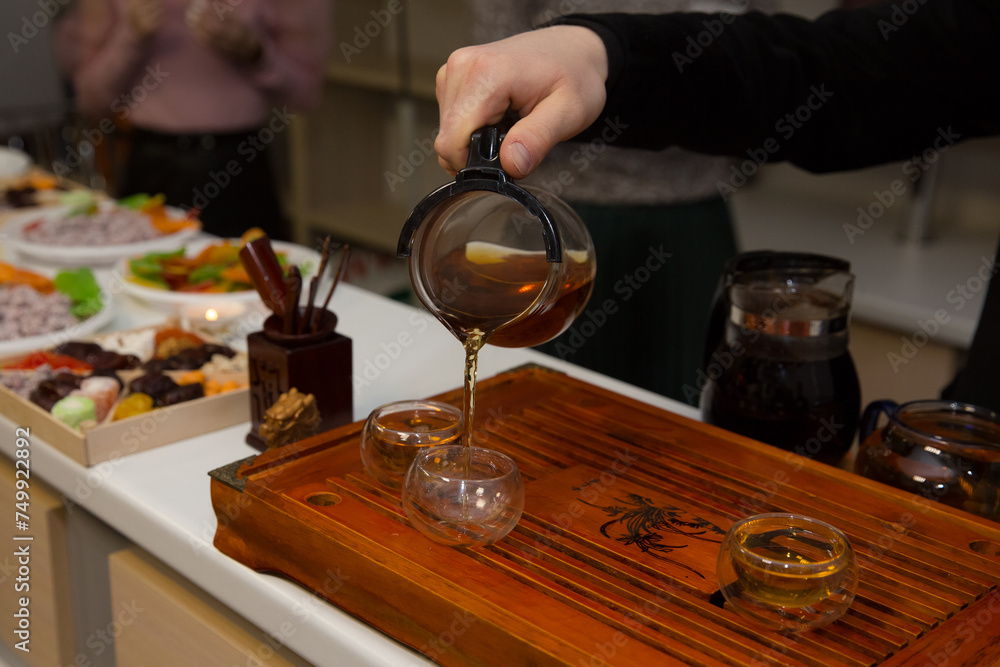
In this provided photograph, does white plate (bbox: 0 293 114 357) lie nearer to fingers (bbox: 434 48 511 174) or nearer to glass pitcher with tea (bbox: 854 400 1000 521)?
fingers (bbox: 434 48 511 174)

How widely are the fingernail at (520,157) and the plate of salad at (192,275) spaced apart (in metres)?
0.79

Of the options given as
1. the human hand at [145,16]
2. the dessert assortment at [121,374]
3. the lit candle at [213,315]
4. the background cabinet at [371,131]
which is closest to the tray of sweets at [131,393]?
the dessert assortment at [121,374]

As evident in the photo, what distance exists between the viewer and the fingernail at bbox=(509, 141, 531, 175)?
32.3 inches

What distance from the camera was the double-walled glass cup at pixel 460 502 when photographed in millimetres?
784

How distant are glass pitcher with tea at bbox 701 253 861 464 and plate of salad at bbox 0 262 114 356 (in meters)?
0.90

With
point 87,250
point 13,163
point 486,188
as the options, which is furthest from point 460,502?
point 13,163

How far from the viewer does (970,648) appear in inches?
27.4

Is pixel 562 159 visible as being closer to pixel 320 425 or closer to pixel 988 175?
pixel 320 425

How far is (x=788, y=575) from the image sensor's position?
692 millimetres

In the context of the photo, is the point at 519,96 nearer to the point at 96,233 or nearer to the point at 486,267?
the point at 486,267

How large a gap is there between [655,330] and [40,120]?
212cm

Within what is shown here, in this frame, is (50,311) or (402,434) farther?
(50,311)

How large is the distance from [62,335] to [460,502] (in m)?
0.83

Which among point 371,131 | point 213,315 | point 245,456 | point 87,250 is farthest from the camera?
point 371,131
